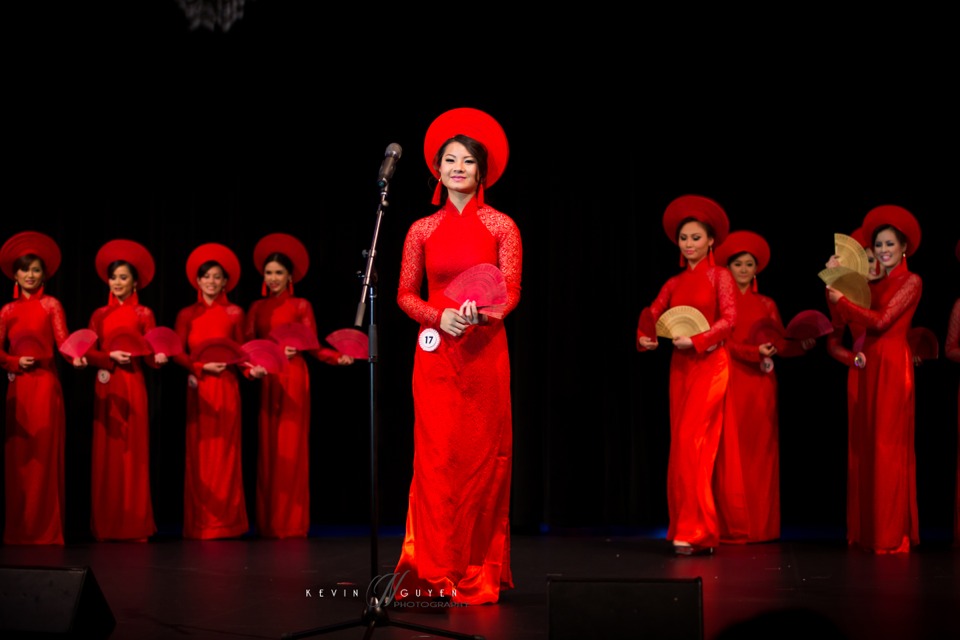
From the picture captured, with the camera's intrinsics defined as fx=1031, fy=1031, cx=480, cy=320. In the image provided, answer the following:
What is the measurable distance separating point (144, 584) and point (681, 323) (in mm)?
3142

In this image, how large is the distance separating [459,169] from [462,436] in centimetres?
110

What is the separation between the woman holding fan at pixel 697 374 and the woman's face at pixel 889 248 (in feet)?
2.97

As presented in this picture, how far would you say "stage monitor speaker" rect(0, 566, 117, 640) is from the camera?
3066mm

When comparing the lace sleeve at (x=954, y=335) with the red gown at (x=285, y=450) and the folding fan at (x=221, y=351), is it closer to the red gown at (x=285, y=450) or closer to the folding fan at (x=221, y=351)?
the red gown at (x=285, y=450)

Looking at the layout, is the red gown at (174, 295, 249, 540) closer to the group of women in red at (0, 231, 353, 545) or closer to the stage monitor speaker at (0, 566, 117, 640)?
the group of women in red at (0, 231, 353, 545)

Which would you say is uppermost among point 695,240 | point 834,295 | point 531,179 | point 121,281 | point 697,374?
point 531,179

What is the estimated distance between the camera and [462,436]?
4.19 meters

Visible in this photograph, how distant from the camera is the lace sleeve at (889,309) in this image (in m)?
5.88

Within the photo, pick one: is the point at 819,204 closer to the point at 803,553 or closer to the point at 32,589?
the point at 803,553

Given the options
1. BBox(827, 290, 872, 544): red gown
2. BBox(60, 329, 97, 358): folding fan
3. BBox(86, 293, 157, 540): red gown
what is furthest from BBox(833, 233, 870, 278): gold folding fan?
BBox(60, 329, 97, 358): folding fan

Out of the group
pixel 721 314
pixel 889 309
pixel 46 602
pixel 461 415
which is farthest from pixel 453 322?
pixel 889 309

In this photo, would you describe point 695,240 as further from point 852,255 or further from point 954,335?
point 954,335

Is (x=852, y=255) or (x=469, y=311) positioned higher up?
(x=852, y=255)

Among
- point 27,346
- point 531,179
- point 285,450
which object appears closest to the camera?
point 27,346
